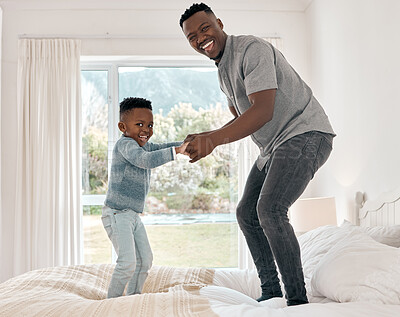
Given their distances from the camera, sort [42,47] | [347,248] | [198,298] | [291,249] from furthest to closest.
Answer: [42,47]
[347,248]
[291,249]
[198,298]

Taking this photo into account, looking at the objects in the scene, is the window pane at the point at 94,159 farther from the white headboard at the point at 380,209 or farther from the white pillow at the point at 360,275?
the white pillow at the point at 360,275

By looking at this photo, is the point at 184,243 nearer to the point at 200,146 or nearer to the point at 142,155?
the point at 142,155

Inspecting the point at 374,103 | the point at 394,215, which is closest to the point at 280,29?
the point at 374,103

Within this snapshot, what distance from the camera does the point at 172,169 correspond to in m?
4.44

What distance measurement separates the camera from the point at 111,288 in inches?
79.7

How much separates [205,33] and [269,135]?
0.47m

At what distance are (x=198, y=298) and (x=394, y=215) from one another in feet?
4.66

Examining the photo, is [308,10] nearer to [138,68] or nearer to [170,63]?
[170,63]

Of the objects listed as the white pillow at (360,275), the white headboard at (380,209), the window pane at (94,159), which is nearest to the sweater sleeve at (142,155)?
the white pillow at (360,275)

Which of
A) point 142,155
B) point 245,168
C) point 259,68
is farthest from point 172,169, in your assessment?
point 259,68

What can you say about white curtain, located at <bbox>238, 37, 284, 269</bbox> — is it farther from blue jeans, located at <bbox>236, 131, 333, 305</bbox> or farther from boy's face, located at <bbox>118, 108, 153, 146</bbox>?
blue jeans, located at <bbox>236, 131, 333, 305</bbox>

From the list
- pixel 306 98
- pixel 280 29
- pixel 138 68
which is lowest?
pixel 306 98

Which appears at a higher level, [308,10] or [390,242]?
[308,10]

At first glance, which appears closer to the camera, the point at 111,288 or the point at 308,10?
the point at 111,288
